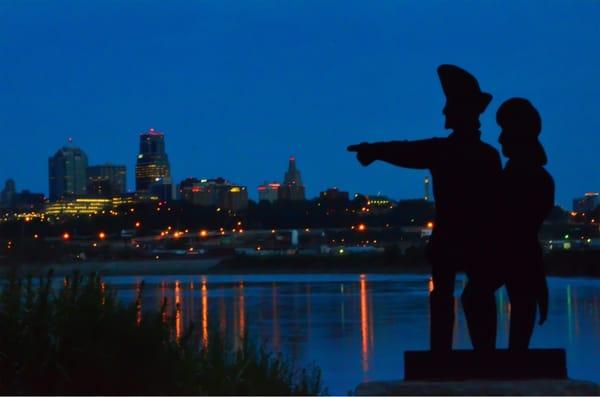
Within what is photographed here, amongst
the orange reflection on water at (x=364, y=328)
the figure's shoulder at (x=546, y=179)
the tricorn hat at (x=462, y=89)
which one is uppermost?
the tricorn hat at (x=462, y=89)

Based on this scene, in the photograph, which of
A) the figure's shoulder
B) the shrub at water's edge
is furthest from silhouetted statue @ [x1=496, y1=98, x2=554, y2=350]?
the shrub at water's edge

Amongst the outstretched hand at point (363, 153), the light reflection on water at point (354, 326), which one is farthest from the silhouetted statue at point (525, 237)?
the light reflection on water at point (354, 326)

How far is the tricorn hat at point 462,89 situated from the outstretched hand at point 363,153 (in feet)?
2.76

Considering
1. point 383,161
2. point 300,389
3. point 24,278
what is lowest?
point 300,389

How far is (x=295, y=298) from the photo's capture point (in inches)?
2579

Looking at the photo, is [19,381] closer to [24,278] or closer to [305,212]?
[24,278]

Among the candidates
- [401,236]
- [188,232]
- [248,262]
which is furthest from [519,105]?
[188,232]

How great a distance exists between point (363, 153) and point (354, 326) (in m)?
31.9

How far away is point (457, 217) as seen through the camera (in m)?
10.4

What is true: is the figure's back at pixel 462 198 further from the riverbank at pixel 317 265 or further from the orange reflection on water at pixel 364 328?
the riverbank at pixel 317 265

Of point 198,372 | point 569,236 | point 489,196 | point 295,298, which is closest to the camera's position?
point 489,196

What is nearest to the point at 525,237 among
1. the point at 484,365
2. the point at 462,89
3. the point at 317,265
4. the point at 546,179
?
the point at 546,179

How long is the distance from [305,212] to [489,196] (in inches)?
7024

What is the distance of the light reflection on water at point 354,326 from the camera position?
2708cm
